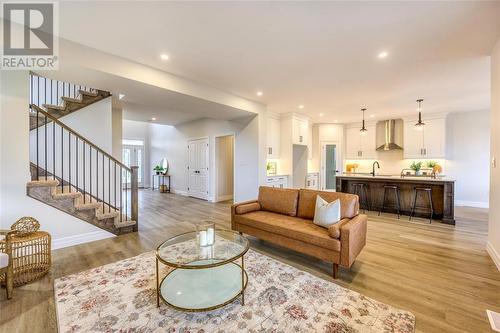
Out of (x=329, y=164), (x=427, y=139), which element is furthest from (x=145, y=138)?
(x=427, y=139)

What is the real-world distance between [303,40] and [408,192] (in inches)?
188

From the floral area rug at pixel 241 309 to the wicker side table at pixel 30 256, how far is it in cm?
41

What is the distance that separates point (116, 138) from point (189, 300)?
5698 millimetres

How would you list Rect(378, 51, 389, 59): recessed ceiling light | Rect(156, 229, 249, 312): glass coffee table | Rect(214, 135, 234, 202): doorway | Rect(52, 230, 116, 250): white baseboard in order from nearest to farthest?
Rect(156, 229, 249, 312): glass coffee table
Rect(378, 51, 389, 59): recessed ceiling light
Rect(52, 230, 116, 250): white baseboard
Rect(214, 135, 234, 202): doorway

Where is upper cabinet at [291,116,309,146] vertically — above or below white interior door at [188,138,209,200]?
above

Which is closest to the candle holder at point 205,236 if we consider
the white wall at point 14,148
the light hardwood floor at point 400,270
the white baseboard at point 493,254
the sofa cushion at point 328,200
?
the light hardwood floor at point 400,270

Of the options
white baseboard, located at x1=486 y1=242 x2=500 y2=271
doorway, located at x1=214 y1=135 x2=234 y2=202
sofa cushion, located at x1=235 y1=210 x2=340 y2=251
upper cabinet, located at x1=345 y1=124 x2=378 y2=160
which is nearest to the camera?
sofa cushion, located at x1=235 y1=210 x2=340 y2=251

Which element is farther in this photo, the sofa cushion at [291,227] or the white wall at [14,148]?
the white wall at [14,148]

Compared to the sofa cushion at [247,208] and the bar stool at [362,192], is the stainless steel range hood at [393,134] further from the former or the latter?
the sofa cushion at [247,208]

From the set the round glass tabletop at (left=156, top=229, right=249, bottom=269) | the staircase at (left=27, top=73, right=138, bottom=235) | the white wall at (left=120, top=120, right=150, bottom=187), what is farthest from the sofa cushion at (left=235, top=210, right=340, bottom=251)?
the white wall at (left=120, top=120, right=150, bottom=187)

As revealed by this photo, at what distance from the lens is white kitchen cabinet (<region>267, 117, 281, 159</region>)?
22.2 ft

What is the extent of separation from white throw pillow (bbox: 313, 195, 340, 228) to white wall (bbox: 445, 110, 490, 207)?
6.73 m

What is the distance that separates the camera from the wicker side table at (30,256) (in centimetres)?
249

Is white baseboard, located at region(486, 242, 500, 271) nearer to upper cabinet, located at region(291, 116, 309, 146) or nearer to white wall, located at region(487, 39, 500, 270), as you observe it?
white wall, located at region(487, 39, 500, 270)
